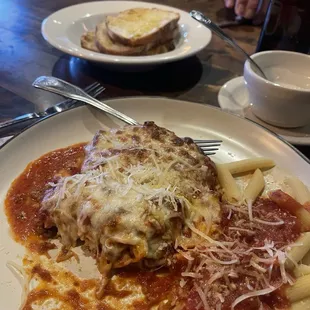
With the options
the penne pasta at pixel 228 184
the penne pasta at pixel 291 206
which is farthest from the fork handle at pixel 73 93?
the penne pasta at pixel 291 206

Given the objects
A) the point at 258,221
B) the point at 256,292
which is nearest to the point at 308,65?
the point at 258,221

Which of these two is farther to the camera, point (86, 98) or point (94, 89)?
point (94, 89)

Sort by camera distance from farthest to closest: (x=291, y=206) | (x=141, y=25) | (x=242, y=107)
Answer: (x=141, y=25) < (x=242, y=107) < (x=291, y=206)

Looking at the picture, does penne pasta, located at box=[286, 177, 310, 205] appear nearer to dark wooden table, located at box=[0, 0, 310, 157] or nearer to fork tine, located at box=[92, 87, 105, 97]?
dark wooden table, located at box=[0, 0, 310, 157]

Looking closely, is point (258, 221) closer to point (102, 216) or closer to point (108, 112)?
point (102, 216)

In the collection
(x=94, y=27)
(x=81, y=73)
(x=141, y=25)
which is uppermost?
(x=141, y=25)

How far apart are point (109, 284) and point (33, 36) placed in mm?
2279

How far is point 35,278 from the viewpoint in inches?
55.5

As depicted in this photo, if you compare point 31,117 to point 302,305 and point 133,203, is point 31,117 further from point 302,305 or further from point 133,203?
point 302,305

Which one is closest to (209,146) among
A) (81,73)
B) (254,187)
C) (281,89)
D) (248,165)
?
(248,165)

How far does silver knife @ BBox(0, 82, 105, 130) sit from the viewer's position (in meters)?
2.03

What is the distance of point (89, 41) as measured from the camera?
276cm

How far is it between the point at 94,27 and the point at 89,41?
0.30 m

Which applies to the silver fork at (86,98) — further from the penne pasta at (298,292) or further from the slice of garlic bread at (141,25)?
the penne pasta at (298,292)
